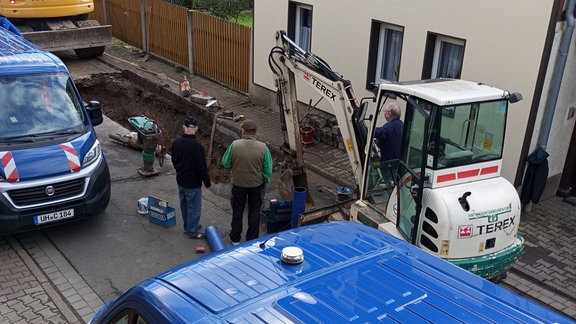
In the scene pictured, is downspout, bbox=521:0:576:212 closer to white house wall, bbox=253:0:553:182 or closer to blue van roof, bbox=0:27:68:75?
white house wall, bbox=253:0:553:182

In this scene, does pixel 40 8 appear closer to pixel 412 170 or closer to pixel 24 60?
pixel 24 60

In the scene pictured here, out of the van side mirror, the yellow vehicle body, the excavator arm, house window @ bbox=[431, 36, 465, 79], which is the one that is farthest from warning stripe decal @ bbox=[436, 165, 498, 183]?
the yellow vehicle body

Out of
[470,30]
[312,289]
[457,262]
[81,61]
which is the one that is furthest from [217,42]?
[312,289]

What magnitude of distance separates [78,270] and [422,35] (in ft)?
23.0

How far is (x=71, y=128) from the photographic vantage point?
8.36m

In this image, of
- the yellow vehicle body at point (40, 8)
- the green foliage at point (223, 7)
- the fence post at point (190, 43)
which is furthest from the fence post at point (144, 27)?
the green foliage at point (223, 7)

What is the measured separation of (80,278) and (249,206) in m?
2.39

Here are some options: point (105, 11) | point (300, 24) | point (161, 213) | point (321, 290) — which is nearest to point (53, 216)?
point (161, 213)

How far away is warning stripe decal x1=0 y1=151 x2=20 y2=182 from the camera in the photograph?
24.4ft

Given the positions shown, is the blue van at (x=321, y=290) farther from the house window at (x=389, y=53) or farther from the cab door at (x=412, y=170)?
the house window at (x=389, y=53)

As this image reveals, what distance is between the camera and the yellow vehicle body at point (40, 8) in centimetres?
1625

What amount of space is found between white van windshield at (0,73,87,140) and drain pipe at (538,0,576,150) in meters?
7.18

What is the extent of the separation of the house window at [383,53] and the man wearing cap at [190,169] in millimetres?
4630

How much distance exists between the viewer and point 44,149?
7.84m
